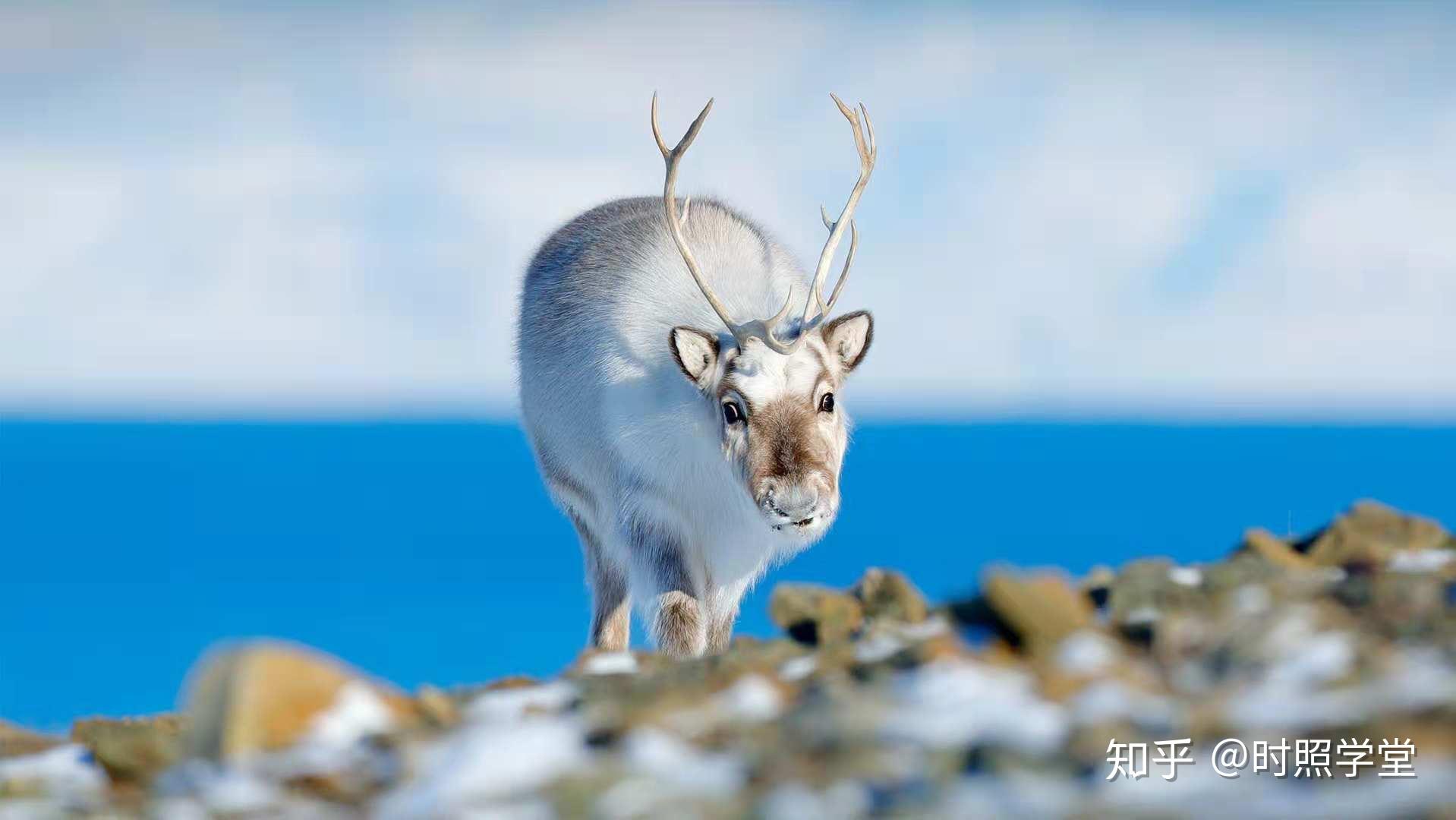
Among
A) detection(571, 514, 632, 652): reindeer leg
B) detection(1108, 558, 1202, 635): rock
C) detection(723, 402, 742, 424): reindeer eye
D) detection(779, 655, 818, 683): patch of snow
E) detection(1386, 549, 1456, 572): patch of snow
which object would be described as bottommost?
detection(779, 655, 818, 683): patch of snow

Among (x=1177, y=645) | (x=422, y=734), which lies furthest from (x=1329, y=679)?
(x=422, y=734)

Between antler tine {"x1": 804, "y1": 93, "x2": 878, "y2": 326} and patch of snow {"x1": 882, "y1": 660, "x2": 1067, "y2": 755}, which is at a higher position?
antler tine {"x1": 804, "y1": 93, "x2": 878, "y2": 326}

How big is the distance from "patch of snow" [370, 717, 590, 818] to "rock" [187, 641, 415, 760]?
1.84 ft

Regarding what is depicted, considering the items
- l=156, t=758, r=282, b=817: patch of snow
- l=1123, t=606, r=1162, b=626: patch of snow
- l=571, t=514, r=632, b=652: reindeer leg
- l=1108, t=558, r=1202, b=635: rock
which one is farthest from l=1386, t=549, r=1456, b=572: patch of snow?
l=571, t=514, r=632, b=652: reindeer leg

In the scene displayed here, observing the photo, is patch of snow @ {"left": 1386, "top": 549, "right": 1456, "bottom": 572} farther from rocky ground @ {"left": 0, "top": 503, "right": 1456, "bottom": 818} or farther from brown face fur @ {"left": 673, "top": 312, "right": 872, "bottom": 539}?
brown face fur @ {"left": 673, "top": 312, "right": 872, "bottom": 539}

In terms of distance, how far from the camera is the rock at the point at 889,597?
278 inches

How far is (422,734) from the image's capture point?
5.70m

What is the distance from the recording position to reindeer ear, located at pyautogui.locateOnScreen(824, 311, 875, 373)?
9414 millimetres

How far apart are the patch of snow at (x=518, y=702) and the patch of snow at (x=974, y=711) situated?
1220mm

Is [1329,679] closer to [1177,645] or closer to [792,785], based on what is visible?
[1177,645]

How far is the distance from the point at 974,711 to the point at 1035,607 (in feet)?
3.09

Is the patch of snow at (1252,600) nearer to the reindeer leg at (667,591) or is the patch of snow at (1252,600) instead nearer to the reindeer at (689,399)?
the reindeer at (689,399)

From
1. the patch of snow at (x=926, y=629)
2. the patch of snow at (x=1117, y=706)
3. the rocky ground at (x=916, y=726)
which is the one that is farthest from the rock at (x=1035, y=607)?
the patch of snow at (x=1117, y=706)

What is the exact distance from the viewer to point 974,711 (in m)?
5.34
